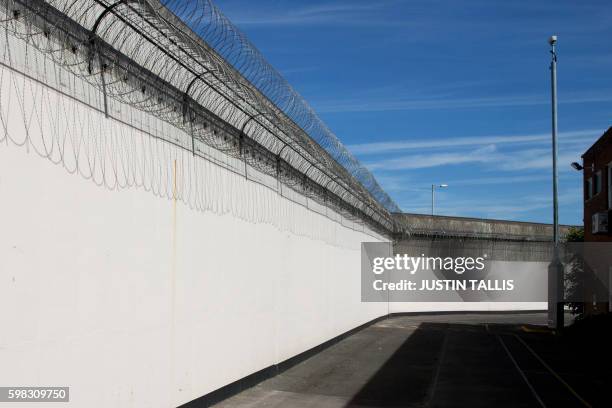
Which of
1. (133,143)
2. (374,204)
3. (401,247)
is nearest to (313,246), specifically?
(374,204)

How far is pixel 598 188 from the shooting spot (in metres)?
26.0

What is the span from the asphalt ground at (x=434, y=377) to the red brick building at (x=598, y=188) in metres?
4.78

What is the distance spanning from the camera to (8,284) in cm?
538

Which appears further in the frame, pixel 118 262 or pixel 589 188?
pixel 589 188

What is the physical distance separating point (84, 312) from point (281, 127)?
598 cm

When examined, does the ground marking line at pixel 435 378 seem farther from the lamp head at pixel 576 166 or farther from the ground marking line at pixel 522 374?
the lamp head at pixel 576 166

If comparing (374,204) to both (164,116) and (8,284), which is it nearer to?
(164,116)

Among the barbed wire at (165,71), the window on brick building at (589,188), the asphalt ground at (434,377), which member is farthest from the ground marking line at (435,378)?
the window on brick building at (589,188)

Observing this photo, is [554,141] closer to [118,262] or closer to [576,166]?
[576,166]

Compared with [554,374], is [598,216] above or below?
above

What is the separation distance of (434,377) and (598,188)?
15365 millimetres

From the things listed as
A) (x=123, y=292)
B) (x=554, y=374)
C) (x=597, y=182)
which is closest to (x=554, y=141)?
(x=597, y=182)

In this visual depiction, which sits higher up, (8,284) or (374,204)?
(374,204)

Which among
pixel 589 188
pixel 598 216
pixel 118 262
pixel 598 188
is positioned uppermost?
pixel 589 188
